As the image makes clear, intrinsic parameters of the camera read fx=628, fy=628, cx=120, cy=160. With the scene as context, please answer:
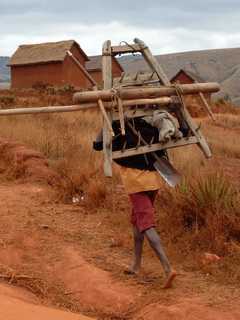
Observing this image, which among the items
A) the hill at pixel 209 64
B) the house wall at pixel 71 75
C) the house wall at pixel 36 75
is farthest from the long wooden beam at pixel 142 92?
the hill at pixel 209 64

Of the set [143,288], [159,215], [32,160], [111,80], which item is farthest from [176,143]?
[32,160]

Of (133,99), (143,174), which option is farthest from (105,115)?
(143,174)

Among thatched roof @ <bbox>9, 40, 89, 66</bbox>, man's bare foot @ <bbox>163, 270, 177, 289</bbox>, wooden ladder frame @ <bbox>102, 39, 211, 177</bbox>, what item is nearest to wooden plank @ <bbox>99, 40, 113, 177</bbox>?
wooden ladder frame @ <bbox>102, 39, 211, 177</bbox>

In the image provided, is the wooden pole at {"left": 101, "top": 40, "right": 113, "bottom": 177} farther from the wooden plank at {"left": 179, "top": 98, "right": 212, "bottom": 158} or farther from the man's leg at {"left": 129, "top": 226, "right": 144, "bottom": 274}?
the man's leg at {"left": 129, "top": 226, "right": 144, "bottom": 274}

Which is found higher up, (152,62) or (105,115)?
(152,62)

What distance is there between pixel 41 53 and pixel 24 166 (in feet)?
92.7

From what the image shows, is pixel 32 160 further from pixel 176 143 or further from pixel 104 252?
pixel 176 143

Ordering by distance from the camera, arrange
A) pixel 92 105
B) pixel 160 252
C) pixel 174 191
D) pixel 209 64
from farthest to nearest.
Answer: pixel 209 64 → pixel 174 191 → pixel 160 252 → pixel 92 105

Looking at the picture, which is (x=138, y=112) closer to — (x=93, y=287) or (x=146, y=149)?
(x=146, y=149)

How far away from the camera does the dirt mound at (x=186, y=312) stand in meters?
4.47

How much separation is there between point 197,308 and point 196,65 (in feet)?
306

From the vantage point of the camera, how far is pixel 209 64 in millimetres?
96062

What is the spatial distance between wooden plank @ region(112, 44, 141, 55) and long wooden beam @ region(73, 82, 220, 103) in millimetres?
390

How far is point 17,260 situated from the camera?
5902 mm
